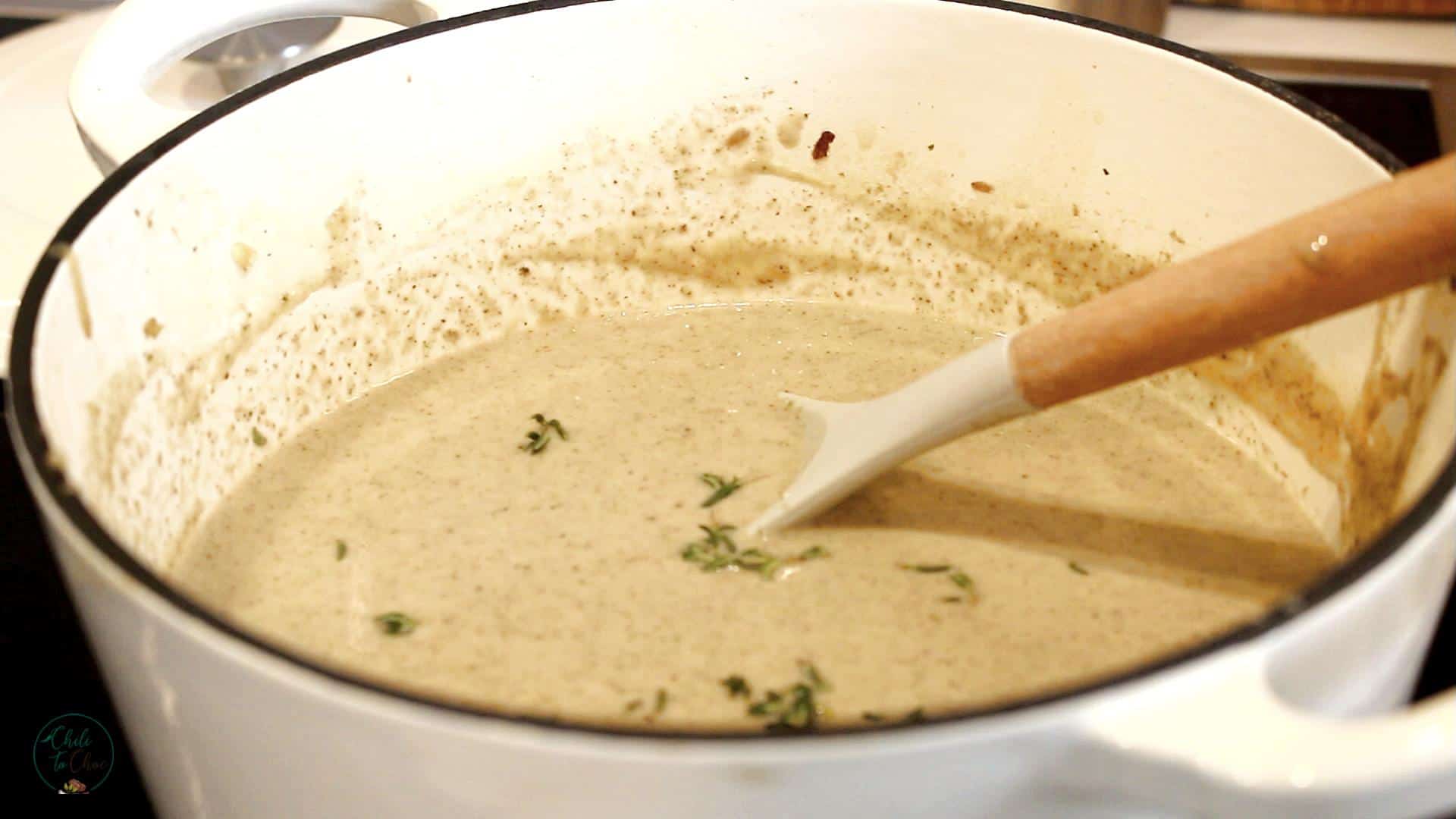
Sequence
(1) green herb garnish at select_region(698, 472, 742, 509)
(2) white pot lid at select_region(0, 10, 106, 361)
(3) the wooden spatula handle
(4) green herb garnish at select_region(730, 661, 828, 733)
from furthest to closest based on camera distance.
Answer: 1. (2) white pot lid at select_region(0, 10, 106, 361)
2. (1) green herb garnish at select_region(698, 472, 742, 509)
3. (4) green herb garnish at select_region(730, 661, 828, 733)
4. (3) the wooden spatula handle

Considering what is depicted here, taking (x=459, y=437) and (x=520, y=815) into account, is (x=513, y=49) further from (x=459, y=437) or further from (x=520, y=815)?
(x=520, y=815)

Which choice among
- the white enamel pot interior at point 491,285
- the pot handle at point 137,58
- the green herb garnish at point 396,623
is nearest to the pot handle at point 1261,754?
the white enamel pot interior at point 491,285

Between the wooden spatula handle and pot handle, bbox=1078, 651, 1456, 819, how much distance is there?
1.01 feet

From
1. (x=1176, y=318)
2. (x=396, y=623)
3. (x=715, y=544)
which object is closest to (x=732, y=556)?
(x=715, y=544)

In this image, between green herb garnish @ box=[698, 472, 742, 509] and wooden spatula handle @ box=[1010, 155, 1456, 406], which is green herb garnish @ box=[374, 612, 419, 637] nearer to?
green herb garnish @ box=[698, 472, 742, 509]

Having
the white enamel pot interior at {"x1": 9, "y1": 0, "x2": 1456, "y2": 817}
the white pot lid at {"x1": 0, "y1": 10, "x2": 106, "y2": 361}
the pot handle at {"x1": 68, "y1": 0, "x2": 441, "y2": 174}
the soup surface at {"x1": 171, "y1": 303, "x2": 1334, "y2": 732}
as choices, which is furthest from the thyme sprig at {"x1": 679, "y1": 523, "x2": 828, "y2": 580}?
the white pot lid at {"x1": 0, "y1": 10, "x2": 106, "y2": 361}

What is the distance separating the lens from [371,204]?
1.26 m

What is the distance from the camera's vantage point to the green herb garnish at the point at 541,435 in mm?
1208

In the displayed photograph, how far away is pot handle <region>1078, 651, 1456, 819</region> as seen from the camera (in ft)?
1.66

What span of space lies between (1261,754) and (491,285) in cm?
100

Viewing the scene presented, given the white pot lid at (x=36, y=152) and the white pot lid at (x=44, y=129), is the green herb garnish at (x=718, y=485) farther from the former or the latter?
the white pot lid at (x=36, y=152)

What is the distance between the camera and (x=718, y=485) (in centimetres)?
115

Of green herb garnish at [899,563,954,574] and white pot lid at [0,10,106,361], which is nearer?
green herb garnish at [899,563,954,574]

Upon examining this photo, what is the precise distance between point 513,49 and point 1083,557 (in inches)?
26.7
